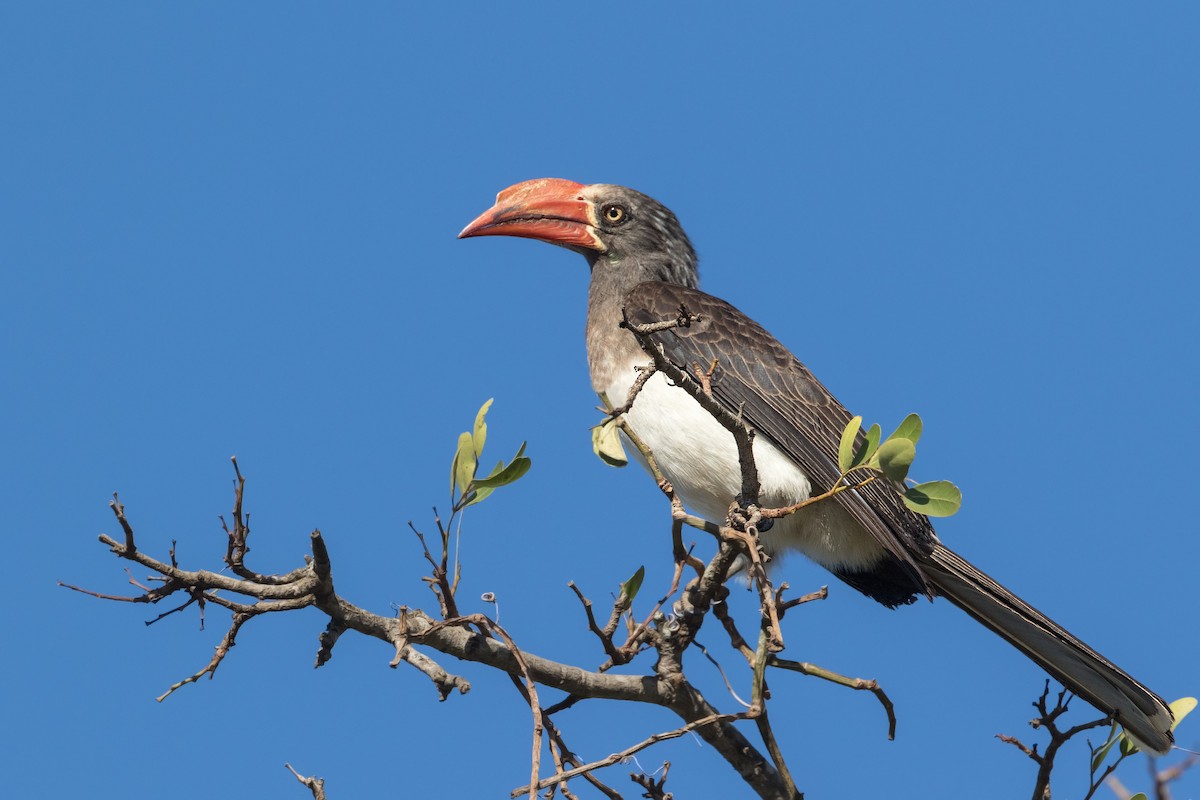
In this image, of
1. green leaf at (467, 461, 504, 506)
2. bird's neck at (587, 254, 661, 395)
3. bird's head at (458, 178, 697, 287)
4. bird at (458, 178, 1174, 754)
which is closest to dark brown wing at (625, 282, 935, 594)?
bird at (458, 178, 1174, 754)

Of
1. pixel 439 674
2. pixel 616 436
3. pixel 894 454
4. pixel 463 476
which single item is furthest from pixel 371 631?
pixel 894 454

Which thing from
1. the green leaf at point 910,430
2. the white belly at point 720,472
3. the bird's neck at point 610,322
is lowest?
the green leaf at point 910,430

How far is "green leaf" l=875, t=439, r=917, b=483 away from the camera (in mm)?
3693

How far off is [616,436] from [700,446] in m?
1.62

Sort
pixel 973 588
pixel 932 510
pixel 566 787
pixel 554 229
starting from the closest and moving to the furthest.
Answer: pixel 566 787
pixel 932 510
pixel 973 588
pixel 554 229

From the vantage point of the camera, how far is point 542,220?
7.04 metres

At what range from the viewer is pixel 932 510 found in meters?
3.81

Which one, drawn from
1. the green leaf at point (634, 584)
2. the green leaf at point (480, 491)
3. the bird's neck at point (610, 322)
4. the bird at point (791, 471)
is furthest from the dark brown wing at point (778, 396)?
the green leaf at point (480, 491)

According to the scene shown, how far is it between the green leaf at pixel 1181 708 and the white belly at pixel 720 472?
1422mm

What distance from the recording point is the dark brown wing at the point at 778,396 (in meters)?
5.52

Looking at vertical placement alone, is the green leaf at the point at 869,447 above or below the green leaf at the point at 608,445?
below

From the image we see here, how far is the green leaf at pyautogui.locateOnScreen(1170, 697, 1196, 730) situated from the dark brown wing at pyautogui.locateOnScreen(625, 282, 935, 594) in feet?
3.49

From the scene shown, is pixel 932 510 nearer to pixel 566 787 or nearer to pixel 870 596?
pixel 566 787

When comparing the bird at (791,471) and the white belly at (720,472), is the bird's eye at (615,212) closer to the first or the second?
the bird at (791,471)
